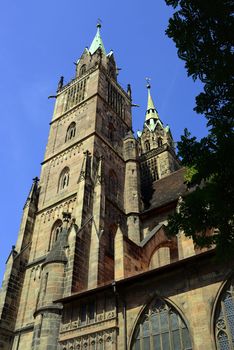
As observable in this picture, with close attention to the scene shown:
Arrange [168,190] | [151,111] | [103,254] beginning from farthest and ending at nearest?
[151,111] < [168,190] < [103,254]

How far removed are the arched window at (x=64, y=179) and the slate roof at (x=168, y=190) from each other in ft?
19.0

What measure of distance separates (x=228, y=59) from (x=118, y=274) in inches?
419

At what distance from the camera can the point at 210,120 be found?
26.6ft

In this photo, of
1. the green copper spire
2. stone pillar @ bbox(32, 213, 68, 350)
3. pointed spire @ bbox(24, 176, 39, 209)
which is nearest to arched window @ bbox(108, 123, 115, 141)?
pointed spire @ bbox(24, 176, 39, 209)

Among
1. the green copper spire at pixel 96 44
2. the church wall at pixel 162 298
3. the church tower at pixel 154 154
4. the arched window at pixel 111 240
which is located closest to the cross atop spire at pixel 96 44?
the green copper spire at pixel 96 44

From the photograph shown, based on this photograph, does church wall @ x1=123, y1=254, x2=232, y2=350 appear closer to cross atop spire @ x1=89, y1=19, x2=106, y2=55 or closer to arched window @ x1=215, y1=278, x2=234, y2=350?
arched window @ x1=215, y1=278, x2=234, y2=350

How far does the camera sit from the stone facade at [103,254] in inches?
468

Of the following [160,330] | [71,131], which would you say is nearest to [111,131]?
[71,131]

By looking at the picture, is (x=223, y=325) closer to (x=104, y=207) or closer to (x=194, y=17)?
(x=194, y=17)

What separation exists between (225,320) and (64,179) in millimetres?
16107

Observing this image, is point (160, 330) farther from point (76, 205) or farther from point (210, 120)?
point (76, 205)

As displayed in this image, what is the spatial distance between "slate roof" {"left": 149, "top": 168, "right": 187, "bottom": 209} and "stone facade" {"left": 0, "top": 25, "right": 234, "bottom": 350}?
14 cm

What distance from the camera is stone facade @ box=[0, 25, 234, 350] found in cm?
1189

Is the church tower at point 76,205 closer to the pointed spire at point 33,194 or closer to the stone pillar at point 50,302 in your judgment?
the stone pillar at point 50,302
